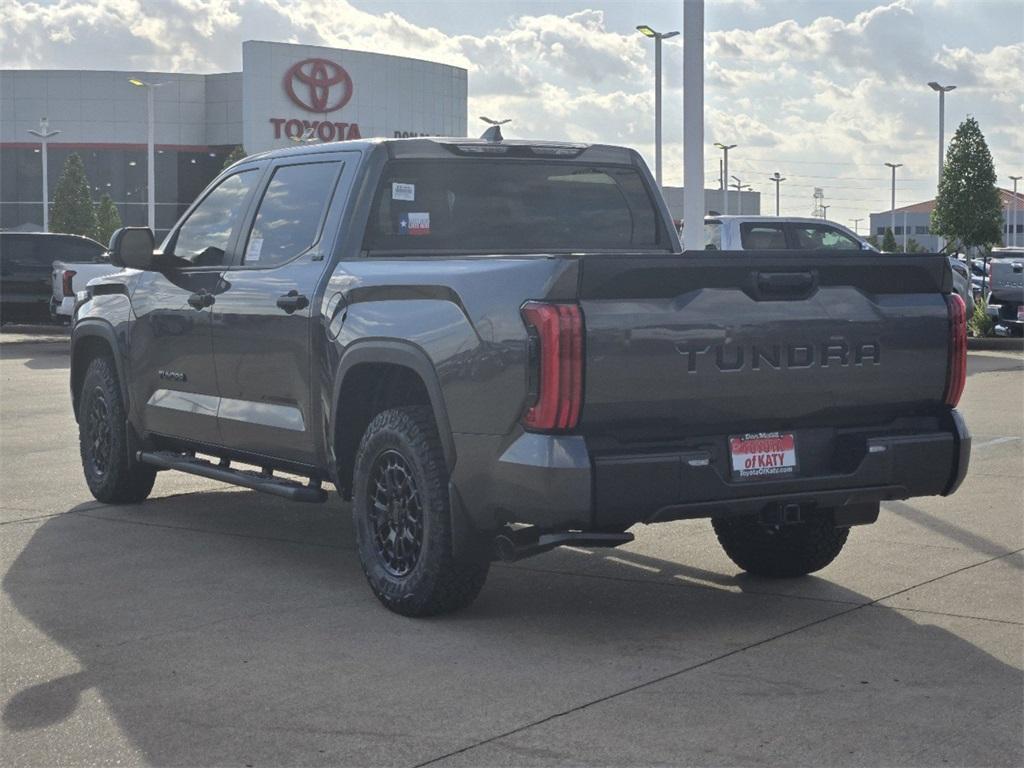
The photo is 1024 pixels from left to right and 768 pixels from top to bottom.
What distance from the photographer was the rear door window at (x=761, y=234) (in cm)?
2012

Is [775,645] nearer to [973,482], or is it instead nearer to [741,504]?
[741,504]

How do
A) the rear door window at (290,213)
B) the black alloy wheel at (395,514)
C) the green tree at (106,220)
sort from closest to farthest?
the black alloy wheel at (395,514) → the rear door window at (290,213) → the green tree at (106,220)

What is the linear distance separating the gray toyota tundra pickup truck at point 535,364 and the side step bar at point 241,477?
2cm

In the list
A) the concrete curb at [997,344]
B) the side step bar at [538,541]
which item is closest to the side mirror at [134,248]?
the side step bar at [538,541]

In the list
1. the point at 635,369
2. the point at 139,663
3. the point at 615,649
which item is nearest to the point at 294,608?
the point at 139,663

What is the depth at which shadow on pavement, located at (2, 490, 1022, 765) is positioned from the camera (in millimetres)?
4996

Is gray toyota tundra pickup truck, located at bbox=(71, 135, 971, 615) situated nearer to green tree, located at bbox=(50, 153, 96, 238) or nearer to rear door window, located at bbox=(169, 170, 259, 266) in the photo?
rear door window, located at bbox=(169, 170, 259, 266)

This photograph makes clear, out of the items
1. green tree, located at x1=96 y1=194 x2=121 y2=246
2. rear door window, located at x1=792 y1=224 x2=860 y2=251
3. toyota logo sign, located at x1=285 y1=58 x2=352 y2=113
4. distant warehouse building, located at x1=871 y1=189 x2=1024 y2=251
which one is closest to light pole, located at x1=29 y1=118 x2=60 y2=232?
green tree, located at x1=96 y1=194 x2=121 y2=246

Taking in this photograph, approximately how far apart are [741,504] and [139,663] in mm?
2279

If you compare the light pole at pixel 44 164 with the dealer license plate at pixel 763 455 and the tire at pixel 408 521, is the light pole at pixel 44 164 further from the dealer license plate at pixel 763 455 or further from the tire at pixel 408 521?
the dealer license plate at pixel 763 455

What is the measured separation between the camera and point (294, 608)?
22.3ft

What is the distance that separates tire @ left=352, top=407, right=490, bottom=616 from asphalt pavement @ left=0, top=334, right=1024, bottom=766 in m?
0.14

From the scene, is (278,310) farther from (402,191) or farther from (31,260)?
(31,260)

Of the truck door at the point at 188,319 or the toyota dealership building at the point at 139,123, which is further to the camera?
the toyota dealership building at the point at 139,123
